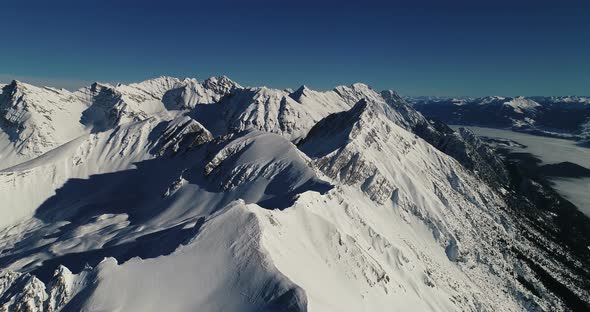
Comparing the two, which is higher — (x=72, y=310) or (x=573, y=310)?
(x=72, y=310)

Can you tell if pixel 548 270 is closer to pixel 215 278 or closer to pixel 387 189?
pixel 387 189

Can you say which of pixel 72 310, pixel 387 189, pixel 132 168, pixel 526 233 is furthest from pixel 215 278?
pixel 526 233

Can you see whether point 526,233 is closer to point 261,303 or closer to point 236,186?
point 236,186

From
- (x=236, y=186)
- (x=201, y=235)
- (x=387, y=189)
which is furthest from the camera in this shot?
(x=387, y=189)

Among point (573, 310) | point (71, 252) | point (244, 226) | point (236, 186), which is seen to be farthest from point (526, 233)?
point (71, 252)

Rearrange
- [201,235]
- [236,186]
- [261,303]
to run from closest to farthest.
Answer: [261,303] → [201,235] → [236,186]

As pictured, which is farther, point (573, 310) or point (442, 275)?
point (573, 310)

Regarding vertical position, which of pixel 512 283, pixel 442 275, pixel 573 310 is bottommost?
pixel 573 310
